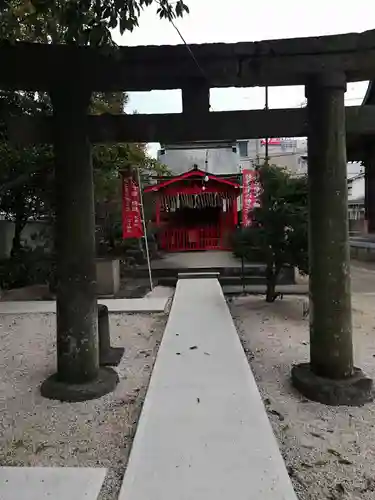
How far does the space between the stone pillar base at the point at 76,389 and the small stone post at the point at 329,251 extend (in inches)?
71.2

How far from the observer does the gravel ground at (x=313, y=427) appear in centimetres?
263

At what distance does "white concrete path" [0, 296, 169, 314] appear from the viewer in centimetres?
743

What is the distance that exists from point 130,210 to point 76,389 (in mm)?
6111

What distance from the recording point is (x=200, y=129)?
13.0ft

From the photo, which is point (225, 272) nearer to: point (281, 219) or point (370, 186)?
point (281, 219)

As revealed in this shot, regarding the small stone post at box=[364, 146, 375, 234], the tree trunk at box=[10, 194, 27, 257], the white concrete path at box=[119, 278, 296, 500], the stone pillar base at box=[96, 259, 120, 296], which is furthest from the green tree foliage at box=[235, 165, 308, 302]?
the small stone post at box=[364, 146, 375, 234]

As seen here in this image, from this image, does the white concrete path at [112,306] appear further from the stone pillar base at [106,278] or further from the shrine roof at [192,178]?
the shrine roof at [192,178]

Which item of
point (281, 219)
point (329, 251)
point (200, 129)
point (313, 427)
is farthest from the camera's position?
point (281, 219)

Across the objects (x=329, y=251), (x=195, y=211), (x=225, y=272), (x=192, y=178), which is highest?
(x=192, y=178)

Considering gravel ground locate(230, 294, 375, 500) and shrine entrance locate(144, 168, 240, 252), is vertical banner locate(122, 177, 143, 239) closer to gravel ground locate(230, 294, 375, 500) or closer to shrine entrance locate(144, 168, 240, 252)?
gravel ground locate(230, 294, 375, 500)

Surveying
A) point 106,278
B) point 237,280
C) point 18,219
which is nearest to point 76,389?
point 106,278

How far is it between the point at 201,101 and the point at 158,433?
281 centimetres

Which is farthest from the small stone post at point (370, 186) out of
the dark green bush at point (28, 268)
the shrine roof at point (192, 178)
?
the dark green bush at point (28, 268)

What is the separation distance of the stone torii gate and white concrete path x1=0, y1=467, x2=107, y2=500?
48.1 inches
